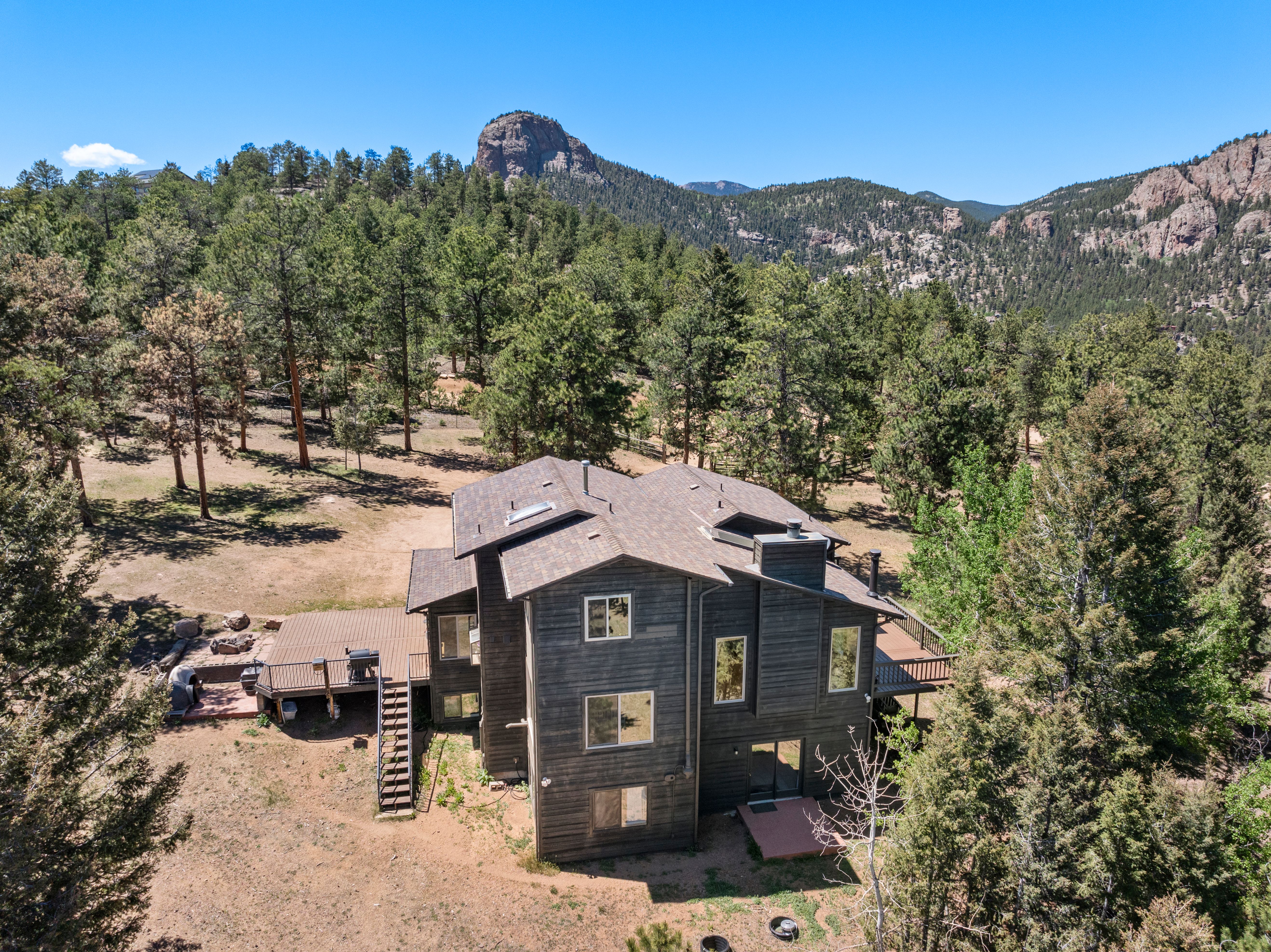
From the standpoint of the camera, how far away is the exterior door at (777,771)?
20.3 metres

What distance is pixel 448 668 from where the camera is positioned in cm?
2259

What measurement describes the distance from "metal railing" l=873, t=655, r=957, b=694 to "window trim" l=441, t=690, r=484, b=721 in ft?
41.6

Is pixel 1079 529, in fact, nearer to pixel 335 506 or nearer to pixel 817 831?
pixel 817 831

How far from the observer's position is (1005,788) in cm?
1446

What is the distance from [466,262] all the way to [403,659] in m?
36.2

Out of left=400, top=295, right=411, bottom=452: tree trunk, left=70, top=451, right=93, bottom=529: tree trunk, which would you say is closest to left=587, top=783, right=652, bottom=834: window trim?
left=70, top=451, right=93, bottom=529: tree trunk

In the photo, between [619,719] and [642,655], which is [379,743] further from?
[642,655]

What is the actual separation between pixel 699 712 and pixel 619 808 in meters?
3.27

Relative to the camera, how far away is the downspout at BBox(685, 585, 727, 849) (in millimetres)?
17719

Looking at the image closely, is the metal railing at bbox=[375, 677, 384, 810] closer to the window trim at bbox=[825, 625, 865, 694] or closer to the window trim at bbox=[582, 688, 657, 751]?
the window trim at bbox=[582, 688, 657, 751]

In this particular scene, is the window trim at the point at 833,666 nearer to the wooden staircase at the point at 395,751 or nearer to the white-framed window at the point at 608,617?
the white-framed window at the point at 608,617

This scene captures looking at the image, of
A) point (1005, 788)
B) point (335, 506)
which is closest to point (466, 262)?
point (335, 506)

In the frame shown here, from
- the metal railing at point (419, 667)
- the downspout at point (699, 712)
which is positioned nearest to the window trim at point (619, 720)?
the downspout at point (699, 712)

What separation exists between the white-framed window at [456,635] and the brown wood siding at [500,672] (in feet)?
6.27
